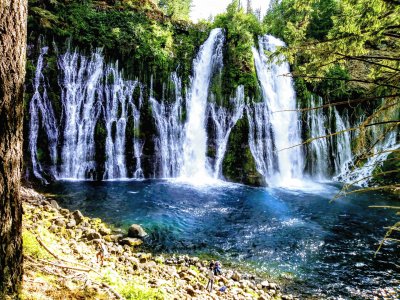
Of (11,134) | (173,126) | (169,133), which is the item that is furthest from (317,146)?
(11,134)

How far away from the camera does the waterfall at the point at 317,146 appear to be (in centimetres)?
2027

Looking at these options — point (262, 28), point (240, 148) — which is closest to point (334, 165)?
point (240, 148)

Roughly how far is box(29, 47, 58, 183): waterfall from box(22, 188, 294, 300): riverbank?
6867 millimetres

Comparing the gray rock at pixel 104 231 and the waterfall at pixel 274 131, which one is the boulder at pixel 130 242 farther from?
the waterfall at pixel 274 131

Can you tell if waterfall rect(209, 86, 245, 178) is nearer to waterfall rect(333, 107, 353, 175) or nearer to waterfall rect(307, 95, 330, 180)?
waterfall rect(307, 95, 330, 180)

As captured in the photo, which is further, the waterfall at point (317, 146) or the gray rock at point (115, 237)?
the waterfall at point (317, 146)

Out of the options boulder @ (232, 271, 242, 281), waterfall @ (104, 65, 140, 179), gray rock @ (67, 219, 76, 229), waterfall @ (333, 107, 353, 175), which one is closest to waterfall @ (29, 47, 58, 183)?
waterfall @ (104, 65, 140, 179)

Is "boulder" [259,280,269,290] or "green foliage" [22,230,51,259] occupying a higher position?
"green foliage" [22,230,51,259]

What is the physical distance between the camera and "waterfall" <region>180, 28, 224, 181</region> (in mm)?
18328

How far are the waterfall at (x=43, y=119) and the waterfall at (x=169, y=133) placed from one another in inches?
241

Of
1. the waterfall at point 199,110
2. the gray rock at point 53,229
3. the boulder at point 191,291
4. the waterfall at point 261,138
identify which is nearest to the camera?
the boulder at point 191,291

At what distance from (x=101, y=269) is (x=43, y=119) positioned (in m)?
13.6

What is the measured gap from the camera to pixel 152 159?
57.9ft

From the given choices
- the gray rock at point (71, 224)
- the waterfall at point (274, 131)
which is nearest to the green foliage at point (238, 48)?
the waterfall at point (274, 131)
